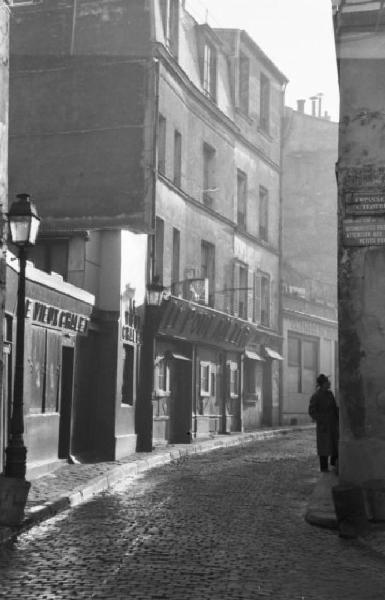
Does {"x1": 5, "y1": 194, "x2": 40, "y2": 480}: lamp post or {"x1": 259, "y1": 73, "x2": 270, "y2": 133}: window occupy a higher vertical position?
{"x1": 259, "y1": 73, "x2": 270, "y2": 133}: window

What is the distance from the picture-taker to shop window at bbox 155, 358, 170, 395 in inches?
838

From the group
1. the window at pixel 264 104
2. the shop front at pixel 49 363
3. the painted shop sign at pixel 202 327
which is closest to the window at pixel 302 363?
the painted shop sign at pixel 202 327

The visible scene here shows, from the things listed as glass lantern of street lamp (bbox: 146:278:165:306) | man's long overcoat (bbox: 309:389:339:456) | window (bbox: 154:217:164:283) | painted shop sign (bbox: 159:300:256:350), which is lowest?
man's long overcoat (bbox: 309:389:339:456)

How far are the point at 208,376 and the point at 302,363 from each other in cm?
976

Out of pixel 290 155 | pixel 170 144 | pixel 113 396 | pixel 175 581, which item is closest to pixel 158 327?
pixel 113 396

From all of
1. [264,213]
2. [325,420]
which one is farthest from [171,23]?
[325,420]

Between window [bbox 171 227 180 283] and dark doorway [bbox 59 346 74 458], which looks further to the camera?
window [bbox 171 227 180 283]

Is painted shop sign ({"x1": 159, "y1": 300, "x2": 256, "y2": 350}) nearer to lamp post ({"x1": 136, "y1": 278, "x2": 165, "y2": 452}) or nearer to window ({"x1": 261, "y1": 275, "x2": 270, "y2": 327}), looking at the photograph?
lamp post ({"x1": 136, "y1": 278, "x2": 165, "y2": 452})

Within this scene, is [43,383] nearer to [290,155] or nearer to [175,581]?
[175,581]

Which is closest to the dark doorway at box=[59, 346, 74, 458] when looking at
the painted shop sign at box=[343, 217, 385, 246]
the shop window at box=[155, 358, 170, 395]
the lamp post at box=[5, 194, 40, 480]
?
the shop window at box=[155, 358, 170, 395]

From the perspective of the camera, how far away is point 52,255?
17.7m

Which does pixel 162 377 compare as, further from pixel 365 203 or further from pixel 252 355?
pixel 365 203

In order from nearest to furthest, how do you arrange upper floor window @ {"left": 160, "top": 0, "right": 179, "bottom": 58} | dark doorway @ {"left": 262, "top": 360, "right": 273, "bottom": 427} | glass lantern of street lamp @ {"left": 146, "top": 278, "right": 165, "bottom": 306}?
glass lantern of street lamp @ {"left": 146, "top": 278, "right": 165, "bottom": 306}, upper floor window @ {"left": 160, "top": 0, "right": 179, "bottom": 58}, dark doorway @ {"left": 262, "top": 360, "right": 273, "bottom": 427}

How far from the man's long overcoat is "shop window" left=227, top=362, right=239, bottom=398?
465 inches
